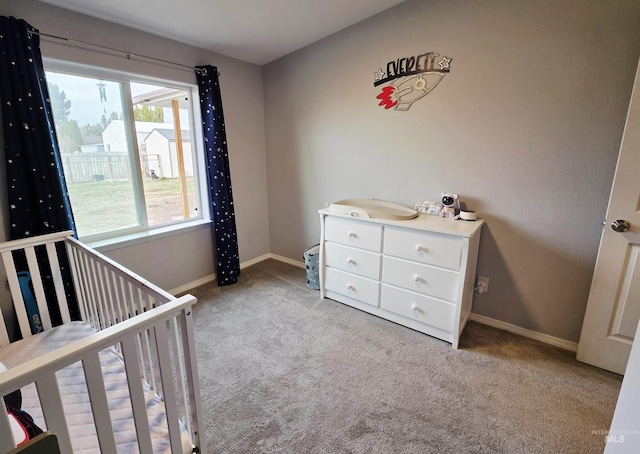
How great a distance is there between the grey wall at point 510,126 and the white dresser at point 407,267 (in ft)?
0.97

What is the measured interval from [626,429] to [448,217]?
1467mm

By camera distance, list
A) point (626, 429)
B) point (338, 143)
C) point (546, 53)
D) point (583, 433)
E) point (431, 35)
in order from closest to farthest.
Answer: point (626, 429) < point (583, 433) < point (546, 53) < point (431, 35) < point (338, 143)

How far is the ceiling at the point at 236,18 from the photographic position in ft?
6.59

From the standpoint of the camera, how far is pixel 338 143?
9.27 feet

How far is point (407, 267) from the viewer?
2.14 metres

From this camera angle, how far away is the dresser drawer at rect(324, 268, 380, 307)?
2.35m

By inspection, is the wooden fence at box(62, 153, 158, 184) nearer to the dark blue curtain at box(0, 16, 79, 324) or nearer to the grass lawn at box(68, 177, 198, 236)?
the grass lawn at box(68, 177, 198, 236)

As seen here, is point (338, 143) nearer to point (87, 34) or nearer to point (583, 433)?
point (87, 34)

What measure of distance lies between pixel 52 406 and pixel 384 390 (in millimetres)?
1444

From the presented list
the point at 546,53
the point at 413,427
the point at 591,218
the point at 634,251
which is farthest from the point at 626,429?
the point at 546,53

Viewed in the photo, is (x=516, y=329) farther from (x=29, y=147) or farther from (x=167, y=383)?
(x=29, y=147)

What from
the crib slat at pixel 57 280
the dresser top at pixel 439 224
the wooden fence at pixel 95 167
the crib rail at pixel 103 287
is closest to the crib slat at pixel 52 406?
the crib rail at pixel 103 287

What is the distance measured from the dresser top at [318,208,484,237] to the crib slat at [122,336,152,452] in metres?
1.68

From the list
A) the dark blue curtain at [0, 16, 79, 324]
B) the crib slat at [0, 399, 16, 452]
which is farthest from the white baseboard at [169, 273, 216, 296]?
the crib slat at [0, 399, 16, 452]
